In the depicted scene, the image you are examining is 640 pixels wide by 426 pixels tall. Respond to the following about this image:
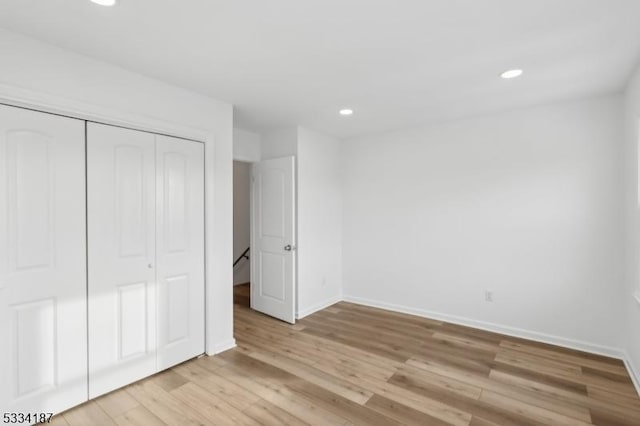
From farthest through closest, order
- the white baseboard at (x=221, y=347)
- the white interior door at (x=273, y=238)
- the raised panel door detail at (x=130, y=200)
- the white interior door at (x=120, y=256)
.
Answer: the white interior door at (x=273, y=238), the white baseboard at (x=221, y=347), the raised panel door detail at (x=130, y=200), the white interior door at (x=120, y=256)

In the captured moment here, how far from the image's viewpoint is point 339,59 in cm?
233

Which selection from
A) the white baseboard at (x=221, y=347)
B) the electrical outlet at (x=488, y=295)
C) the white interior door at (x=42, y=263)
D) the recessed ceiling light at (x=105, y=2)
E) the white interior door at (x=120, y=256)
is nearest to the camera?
the recessed ceiling light at (x=105, y=2)

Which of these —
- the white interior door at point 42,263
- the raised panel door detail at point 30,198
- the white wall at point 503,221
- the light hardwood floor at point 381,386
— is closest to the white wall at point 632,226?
the white wall at point 503,221

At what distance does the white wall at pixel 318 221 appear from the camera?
4.21 metres

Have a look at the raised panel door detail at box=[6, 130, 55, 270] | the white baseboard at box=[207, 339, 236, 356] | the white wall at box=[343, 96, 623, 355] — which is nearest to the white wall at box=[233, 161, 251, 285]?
the white wall at box=[343, 96, 623, 355]

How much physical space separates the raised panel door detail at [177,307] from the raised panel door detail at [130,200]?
1.32 feet

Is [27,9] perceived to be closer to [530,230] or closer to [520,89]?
[520,89]

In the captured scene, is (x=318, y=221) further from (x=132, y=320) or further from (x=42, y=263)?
(x=42, y=263)

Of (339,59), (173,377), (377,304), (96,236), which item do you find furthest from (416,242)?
(96,236)

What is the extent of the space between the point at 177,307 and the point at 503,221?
350 centimetres

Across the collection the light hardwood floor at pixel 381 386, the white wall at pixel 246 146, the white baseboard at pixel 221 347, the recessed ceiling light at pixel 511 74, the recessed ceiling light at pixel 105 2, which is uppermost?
the recessed ceiling light at pixel 511 74

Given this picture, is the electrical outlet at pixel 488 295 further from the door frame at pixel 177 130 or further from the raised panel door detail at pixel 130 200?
the raised panel door detail at pixel 130 200

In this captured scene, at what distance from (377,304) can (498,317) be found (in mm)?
1548

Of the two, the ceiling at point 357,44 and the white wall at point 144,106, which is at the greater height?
the ceiling at point 357,44
